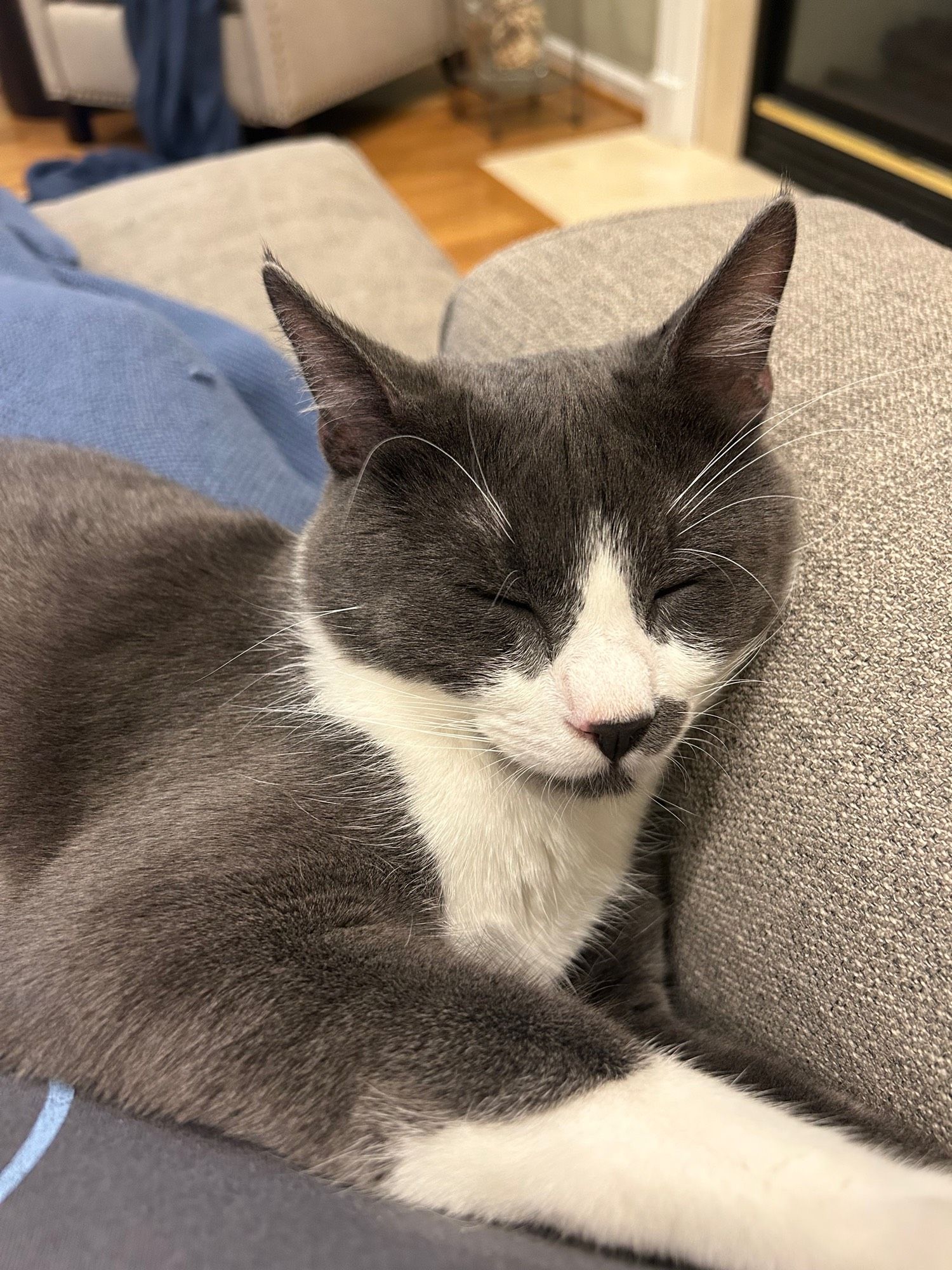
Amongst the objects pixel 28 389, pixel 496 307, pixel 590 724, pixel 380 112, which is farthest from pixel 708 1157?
pixel 380 112

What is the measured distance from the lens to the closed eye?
0.78 metres

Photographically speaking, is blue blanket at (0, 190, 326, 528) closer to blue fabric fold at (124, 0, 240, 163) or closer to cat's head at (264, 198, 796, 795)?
cat's head at (264, 198, 796, 795)

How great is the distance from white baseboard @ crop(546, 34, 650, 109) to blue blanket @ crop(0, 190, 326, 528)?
3414 millimetres

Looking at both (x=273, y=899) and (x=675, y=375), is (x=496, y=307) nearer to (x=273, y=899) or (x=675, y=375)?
(x=675, y=375)

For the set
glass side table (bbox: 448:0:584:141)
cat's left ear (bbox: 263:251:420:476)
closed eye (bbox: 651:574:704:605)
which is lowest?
glass side table (bbox: 448:0:584:141)

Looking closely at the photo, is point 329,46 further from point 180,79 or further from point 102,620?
point 102,620

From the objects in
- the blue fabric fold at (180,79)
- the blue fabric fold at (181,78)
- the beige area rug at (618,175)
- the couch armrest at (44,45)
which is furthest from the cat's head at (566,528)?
the couch armrest at (44,45)

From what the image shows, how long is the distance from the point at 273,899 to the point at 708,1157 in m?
0.35

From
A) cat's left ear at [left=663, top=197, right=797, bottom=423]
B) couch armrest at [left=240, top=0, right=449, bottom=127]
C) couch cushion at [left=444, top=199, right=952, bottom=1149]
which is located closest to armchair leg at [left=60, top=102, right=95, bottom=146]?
couch armrest at [left=240, top=0, right=449, bottom=127]

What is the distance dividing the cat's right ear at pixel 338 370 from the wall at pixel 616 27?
3895mm

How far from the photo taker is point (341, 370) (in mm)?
771

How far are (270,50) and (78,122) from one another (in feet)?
3.83

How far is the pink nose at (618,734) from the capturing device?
70 centimetres

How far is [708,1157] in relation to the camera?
23.5 inches
